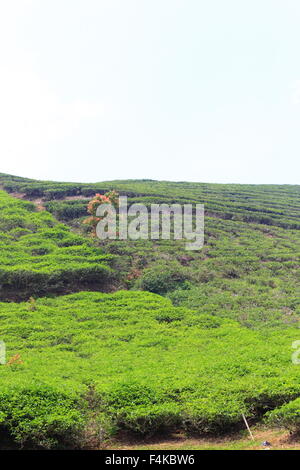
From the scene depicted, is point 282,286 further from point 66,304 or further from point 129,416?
point 129,416

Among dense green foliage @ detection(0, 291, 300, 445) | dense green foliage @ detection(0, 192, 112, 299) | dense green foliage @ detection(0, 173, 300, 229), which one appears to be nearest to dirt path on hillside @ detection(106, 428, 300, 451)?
dense green foliage @ detection(0, 291, 300, 445)

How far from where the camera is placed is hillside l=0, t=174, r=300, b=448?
10.7m

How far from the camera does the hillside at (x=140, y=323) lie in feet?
35.2

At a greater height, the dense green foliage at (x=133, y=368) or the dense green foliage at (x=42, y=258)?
the dense green foliage at (x=42, y=258)

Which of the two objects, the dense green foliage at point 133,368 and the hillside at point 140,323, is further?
the hillside at point 140,323

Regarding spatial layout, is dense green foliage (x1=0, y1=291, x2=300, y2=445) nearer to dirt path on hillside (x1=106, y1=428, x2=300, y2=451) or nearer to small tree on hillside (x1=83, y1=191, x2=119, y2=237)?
dirt path on hillside (x1=106, y1=428, x2=300, y2=451)

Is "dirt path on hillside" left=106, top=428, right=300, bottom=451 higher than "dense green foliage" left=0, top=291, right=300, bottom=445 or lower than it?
lower

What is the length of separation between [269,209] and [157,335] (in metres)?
25.9

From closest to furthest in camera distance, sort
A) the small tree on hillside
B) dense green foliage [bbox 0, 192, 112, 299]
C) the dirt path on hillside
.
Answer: the dirt path on hillside → dense green foliage [bbox 0, 192, 112, 299] → the small tree on hillside

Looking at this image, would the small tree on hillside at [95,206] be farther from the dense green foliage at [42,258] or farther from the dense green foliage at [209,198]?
the dense green foliage at [209,198]

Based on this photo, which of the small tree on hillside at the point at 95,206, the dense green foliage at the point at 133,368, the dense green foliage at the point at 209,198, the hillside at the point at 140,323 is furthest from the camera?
the dense green foliage at the point at 209,198

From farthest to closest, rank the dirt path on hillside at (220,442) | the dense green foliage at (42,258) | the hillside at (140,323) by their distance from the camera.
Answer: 1. the dense green foliage at (42,258)
2. the hillside at (140,323)
3. the dirt path on hillside at (220,442)

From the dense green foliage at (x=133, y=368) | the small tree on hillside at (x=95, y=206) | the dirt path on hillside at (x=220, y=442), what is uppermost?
the small tree on hillside at (x=95, y=206)

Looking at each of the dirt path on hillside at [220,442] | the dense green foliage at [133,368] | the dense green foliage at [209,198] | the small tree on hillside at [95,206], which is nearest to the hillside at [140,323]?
the dense green foliage at [133,368]
